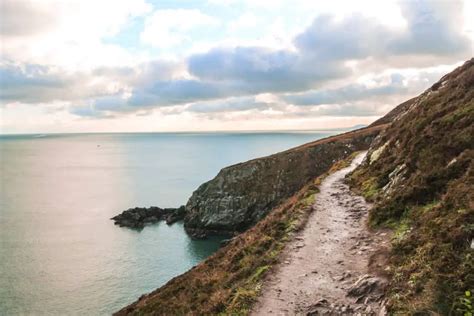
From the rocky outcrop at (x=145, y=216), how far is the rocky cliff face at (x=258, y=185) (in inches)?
274

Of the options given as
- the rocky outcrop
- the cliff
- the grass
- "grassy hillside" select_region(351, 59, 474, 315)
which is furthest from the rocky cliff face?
the grass

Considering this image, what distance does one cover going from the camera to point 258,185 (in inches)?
3844

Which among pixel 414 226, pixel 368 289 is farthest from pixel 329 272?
pixel 414 226

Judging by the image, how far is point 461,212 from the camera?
611 inches

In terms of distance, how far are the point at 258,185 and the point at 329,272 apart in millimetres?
79634

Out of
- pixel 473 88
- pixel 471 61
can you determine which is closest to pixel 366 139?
pixel 471 61

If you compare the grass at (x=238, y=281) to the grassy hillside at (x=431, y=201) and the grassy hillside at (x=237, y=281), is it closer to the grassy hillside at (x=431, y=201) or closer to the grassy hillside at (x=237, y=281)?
the grassy hillside at (x=237, y=281)

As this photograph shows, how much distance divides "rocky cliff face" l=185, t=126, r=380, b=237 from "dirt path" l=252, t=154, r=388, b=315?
220 ft

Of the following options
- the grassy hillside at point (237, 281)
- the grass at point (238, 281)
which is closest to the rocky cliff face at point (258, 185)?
the grassy hillside at point (237, 281)

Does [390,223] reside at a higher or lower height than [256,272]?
higher

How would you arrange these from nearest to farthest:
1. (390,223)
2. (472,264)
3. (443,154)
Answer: (472,264) < (390,223) < (443,154)

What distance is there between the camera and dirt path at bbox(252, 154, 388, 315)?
15.0 m

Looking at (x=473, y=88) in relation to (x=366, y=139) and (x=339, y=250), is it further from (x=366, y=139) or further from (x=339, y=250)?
(x=366, y=139)

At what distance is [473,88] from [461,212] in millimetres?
19184
